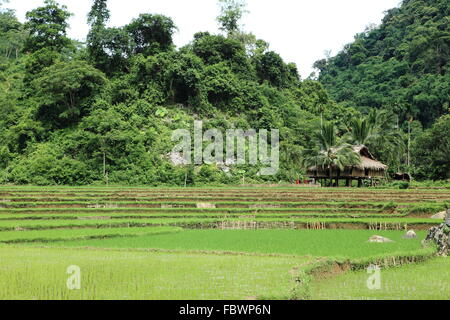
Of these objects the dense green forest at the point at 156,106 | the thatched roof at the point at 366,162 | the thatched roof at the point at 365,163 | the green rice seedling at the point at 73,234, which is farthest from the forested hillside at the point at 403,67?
the green rice seedling at the point at 73,234

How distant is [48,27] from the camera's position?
135ft

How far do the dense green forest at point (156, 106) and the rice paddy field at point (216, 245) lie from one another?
29.5 feet

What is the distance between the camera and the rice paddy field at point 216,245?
7.51m

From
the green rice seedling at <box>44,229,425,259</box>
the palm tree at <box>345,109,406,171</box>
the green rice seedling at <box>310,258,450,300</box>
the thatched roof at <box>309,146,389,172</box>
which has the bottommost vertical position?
the green rice seedling at <box>44,229,425,259</box>

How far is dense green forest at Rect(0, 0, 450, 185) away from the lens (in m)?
34.2

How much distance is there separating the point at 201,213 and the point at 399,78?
42.9 metres

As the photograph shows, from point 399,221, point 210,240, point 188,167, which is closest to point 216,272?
point 210,240

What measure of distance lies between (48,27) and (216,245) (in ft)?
109

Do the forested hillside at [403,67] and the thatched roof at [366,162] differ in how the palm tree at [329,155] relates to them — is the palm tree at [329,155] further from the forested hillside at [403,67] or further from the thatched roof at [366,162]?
the forested hillside at [403,67]

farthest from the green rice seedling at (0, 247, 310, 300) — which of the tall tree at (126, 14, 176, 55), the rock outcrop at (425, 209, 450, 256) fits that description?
the tall tree at (126, 14, 176, 55)

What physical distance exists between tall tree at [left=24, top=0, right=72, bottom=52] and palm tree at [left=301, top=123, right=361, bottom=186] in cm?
2188

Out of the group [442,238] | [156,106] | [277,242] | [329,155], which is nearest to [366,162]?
[329,155]

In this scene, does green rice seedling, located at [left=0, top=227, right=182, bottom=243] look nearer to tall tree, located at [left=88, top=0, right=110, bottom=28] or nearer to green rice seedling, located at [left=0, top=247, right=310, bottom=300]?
green rice seedling, located at [left=0, top=247, right=310, bottom=300]

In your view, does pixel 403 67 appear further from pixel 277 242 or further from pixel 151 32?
pixel 277 242
